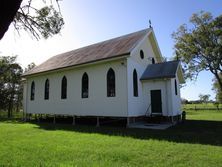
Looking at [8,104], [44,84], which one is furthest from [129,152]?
[8,104]

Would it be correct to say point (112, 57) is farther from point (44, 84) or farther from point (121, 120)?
point (44, 84)

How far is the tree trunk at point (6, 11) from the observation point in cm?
232

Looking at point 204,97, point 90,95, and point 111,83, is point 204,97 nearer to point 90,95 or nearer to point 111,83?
point 90,95

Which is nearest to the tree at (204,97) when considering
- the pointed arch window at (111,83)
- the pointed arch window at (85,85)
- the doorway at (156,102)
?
the doorway at (156,102)

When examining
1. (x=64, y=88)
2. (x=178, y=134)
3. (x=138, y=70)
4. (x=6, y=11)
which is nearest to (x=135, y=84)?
(x=138, y=70)

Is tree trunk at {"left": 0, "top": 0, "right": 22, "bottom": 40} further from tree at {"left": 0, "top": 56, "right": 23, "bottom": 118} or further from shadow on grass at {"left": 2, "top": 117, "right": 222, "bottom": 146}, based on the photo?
tree at {"left": 0, "top": 56, "right": 23, "bottom": 118}

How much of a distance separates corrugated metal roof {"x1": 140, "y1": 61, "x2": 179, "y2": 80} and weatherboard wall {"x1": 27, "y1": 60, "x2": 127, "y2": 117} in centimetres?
278

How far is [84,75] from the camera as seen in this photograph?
60.4 ft

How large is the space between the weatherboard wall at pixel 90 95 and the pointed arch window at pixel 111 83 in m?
0.25

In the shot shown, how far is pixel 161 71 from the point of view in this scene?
17.3m

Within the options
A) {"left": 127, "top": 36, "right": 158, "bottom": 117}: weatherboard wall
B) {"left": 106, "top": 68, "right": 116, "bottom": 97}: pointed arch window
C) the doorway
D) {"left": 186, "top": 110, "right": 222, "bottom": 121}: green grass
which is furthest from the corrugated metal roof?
{"left": 186, "top": 110, "right": 222, "bottom": 121}: green grass

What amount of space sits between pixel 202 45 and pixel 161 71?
1974 centimetres

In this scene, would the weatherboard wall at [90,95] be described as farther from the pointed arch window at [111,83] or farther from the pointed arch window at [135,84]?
the pointed arch window at [135,84]

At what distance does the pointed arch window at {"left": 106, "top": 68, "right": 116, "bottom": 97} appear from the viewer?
53.6ft
